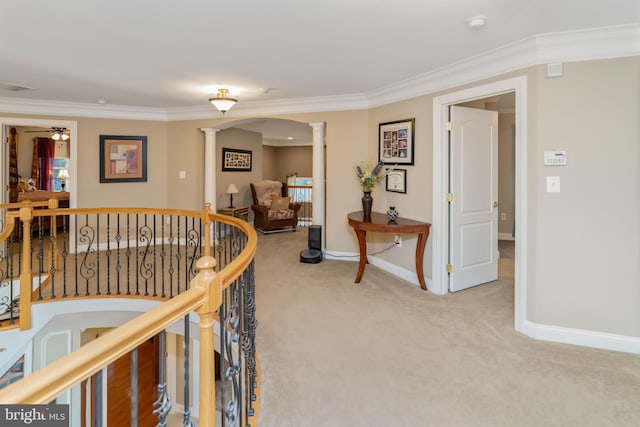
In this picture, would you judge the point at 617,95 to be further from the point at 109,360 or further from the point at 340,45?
the point at 109,360

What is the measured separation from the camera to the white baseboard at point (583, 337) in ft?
8.56

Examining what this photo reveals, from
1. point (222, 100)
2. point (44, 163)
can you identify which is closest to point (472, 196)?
point (222, 100)

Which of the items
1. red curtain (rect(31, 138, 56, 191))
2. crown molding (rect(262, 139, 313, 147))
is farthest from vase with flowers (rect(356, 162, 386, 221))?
red curtain (rect(31, 138, 56, 191))

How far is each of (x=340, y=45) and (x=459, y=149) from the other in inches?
66.8

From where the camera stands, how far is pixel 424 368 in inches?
93.7

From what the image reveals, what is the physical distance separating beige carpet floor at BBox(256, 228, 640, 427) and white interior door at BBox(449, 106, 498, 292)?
41 centimetres

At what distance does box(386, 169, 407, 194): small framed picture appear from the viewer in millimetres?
4344

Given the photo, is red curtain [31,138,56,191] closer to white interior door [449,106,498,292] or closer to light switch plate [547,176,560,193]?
white interior door [449,106,498,292]

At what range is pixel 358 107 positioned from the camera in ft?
16.4

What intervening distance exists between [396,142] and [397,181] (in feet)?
1.60

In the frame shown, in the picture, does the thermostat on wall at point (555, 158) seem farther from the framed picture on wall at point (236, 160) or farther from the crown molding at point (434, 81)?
the framed picture on wall at point (236, 160)

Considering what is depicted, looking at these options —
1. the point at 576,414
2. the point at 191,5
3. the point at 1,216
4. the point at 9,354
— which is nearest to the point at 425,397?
the point at 576,414

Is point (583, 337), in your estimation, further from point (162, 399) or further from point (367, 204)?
point (162, 399)

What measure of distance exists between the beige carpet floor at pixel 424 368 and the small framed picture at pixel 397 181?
1.35 metres
